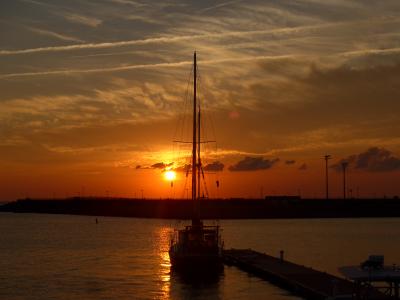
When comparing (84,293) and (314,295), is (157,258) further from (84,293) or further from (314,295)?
(314,295)

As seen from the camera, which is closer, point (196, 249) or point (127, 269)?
point (196, 249)

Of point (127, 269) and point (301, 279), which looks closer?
point (301, 279)

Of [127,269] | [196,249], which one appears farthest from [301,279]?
[127,269]

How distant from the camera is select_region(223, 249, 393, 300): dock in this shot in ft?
150

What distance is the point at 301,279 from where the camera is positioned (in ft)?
194

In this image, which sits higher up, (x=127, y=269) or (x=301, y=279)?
(x=301, y=279)

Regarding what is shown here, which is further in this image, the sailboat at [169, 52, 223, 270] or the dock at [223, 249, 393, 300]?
the sailboat at [169, 52, 223, 270]

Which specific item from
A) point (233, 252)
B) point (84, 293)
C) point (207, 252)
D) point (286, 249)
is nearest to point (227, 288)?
point (207, 252)

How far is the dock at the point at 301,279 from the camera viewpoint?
150 ft

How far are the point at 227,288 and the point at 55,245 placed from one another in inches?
2626

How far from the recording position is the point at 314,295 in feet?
170

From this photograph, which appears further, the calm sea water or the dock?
the calm sea water

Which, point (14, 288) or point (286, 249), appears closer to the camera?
point (14, 288)

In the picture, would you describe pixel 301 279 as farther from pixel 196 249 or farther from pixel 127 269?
pixel 127 269
